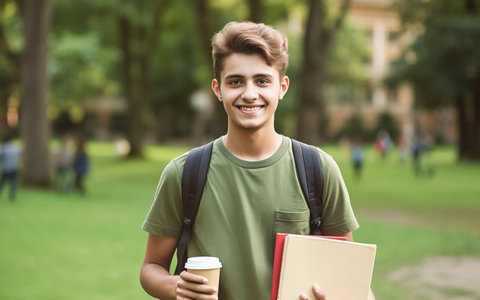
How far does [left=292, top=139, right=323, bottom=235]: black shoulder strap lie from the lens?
2439mm

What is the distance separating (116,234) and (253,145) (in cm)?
959

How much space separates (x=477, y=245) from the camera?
37.8 feet

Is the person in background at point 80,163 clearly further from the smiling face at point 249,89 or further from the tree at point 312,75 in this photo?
the smiling face at point 249,89

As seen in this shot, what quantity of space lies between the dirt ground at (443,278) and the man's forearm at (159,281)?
5779 mm

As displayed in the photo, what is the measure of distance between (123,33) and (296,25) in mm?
39116

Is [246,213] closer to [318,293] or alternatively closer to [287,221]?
[287,221]

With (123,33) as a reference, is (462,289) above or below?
below

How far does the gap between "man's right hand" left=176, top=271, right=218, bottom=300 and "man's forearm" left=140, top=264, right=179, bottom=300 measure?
0.17 m

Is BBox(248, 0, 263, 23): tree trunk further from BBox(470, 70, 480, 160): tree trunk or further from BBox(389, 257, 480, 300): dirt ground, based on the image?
BBox(470, 70, 480, 160): tree trunk

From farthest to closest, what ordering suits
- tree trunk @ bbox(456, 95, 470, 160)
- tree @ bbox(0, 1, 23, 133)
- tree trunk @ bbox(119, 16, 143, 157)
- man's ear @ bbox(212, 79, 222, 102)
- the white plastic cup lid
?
tree trunk @ bbox(456, 95, 470, 160)
tree trunk @ bbox(119, 16, 143, 157)
tree @ bbox(0, 1, 23, 133)
man's ear @ bbox(212, 79, 222, 102)
the white plastic cup lid

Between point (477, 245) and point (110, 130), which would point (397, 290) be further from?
point (110, 130)

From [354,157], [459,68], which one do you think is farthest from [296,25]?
[354,157]

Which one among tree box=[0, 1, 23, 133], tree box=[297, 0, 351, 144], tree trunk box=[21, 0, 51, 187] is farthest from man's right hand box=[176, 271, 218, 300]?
tree trunk box=[21, 0, 51, 187]

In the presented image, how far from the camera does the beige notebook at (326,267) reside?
226cm
